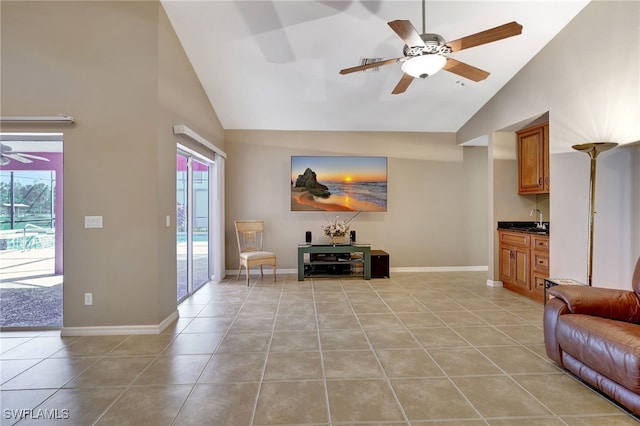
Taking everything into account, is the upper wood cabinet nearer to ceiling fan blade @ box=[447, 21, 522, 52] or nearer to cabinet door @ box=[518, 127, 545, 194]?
cabinet door @ box=[518, 127, 545, 194]

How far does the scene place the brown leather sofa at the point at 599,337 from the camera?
73.0 inches

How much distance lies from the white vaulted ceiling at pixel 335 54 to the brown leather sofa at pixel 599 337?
117 inches

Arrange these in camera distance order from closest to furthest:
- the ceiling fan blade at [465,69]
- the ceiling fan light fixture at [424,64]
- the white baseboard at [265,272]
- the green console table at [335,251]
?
the ceiling fan light fixture at [424,64], the ceiling fan blade at [465,69], the green console table at [335,251], the white baseboard at [265,272]

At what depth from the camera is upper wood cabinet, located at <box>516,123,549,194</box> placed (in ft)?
14.5

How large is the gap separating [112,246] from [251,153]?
325 centimetres

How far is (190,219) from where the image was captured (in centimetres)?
455

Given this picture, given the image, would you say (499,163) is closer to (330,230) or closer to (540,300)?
(540,300)

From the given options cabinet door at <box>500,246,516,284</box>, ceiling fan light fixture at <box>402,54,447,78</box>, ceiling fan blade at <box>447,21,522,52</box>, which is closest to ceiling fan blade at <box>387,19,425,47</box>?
ceiling fan light fixture at <box>402,54,447,78</box>

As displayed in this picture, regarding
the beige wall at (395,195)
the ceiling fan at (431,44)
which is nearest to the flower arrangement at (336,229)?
the beige wall at (395,195)

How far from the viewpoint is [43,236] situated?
3730 millimetres

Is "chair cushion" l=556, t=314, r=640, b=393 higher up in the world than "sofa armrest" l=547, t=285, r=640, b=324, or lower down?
lower down

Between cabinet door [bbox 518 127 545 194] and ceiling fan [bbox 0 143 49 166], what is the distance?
6620mm

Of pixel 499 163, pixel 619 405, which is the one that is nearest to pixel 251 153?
pixel 499 163

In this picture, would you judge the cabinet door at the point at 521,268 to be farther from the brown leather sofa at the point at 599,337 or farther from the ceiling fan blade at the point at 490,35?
the ceiling fan blade at the point at 490,35
